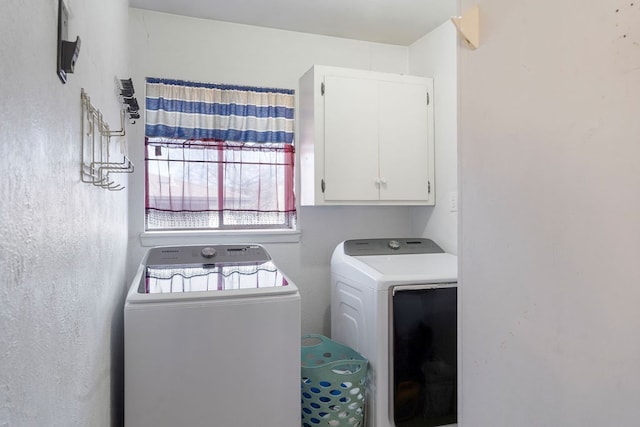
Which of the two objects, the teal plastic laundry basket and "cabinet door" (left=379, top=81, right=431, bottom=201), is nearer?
the teal plastic laundry basket

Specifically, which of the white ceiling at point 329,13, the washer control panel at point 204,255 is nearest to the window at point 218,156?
the washer control panel at point 204,255

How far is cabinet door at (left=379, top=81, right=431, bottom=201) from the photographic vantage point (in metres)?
2.65

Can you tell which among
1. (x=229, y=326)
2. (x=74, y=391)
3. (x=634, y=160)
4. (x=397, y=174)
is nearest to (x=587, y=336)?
(x=634, y=160)

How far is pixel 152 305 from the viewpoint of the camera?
1.55 metres

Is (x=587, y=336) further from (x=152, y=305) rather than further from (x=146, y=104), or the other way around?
(x=146, y=104)

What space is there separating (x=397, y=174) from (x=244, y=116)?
1112 millimetres

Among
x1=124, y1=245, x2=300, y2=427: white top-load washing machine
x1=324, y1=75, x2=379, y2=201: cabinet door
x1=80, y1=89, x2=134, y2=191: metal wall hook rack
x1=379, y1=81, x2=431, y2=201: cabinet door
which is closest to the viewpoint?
x1=80, y1=89, x2=134, y2=191: metal wall hook rack

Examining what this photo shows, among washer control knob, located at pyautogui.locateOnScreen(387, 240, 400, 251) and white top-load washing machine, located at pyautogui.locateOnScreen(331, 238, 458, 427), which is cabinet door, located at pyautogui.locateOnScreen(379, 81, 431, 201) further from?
white top-load washing machine, located at pyautogui.locateOnScreen(331, 238, 458, 427)

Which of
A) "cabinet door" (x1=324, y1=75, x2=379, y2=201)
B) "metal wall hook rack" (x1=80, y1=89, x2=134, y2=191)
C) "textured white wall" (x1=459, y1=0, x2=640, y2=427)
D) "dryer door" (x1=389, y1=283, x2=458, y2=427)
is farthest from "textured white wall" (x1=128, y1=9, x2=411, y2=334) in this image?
"textured white wall" (x1=459, y1=0, x2=640, y2=427)

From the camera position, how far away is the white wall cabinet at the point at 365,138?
2.52m

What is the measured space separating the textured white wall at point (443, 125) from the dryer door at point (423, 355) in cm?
70

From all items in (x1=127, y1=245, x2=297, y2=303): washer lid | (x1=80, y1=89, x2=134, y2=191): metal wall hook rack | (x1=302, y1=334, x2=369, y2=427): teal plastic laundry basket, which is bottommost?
(x1=302, y1=334, x2=369, y2=427): teal plastic laundry basket

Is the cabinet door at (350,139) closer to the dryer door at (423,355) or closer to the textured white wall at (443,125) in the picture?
the textured white wall at (443,125)

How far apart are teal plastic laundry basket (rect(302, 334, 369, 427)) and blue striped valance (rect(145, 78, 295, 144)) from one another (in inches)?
60.7
